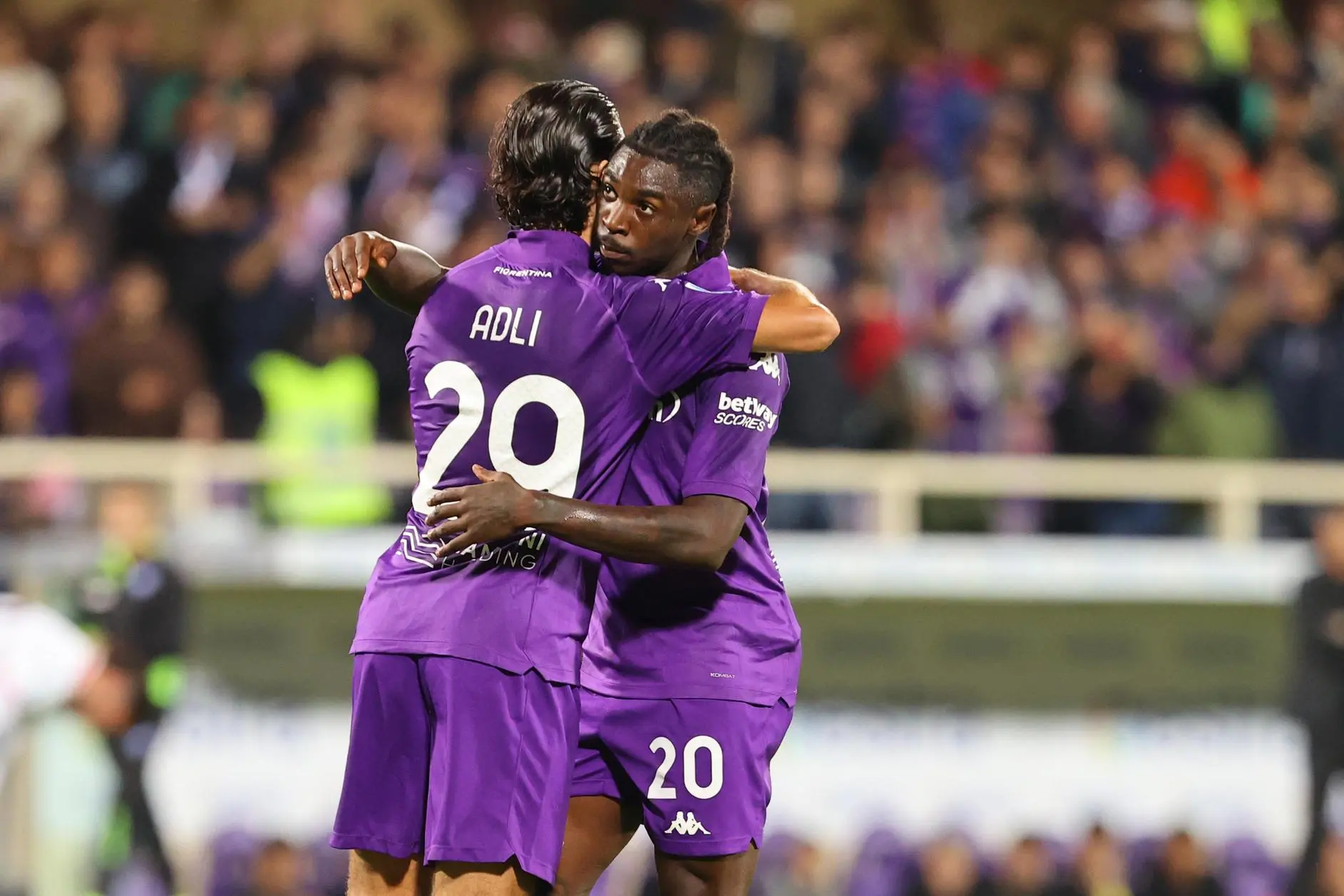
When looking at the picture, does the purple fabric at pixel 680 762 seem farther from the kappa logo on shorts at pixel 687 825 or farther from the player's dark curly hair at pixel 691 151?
the player's dark curly hair at pixel 691 151

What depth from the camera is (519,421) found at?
438 cm

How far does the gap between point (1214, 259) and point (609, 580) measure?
347 inches

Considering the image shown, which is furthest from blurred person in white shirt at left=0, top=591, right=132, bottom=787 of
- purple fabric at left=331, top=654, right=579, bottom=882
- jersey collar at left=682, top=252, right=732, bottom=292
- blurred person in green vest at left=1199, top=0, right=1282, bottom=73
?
blurred person in green vest at left=1199, top=0, right=1282, bottom=73

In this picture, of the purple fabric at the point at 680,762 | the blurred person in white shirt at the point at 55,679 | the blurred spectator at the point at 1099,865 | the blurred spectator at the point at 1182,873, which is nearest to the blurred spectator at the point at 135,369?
the blurred person in white shirt at the point at 55,679

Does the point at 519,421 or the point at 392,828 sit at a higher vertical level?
the point at 519,421

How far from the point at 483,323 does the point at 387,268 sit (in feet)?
0.99

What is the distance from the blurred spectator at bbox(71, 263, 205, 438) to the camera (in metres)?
10.6

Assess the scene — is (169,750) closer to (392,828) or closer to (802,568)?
(802,568)

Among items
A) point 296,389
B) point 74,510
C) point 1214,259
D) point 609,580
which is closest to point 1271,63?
point 1214,259

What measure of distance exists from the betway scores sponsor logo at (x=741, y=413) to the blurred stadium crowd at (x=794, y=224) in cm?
630

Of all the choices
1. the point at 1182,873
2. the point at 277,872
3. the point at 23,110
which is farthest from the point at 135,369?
the point at 1182,873

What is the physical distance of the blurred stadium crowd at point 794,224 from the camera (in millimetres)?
10859

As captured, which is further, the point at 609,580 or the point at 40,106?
the point at 40,106

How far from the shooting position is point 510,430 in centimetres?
438
